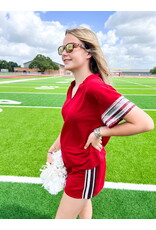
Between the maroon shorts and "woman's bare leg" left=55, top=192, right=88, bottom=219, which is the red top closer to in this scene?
the maroon shorts

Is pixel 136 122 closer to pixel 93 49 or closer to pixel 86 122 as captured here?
pixel 86 122

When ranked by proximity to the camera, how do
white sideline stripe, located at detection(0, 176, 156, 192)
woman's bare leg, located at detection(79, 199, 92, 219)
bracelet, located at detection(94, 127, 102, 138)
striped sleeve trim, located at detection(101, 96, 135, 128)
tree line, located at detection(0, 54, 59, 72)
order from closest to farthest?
striped sleeve trim, located at detection(101, 96, 135, 128) < bracelet, located at detection(94, 127, 102, 138) < woman's bare leg, located at detection(79, 199, 92, 219) < white sideline stripe, located at detection(0, 176, 156, 192) < tree line, located at detection(0, 54, 59, 72)

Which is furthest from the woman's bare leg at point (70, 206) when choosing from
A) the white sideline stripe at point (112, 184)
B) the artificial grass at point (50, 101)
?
the artificial grass at point (50, 101)

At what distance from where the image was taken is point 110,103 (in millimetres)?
1196

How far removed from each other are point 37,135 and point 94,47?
384 centimetres

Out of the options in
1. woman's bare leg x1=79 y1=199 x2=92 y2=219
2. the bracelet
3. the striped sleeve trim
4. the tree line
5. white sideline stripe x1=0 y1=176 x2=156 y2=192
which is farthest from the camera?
the tree line

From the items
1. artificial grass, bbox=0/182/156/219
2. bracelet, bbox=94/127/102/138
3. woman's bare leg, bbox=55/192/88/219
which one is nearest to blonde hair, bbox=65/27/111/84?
bracelet, bbox=94/127/102/138

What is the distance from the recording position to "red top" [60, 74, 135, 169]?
1.19 metres

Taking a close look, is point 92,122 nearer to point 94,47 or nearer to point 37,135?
point 94,47

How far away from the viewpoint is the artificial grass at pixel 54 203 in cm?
229

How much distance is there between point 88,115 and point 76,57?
0.44 m

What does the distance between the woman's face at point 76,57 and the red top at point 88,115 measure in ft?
0.48

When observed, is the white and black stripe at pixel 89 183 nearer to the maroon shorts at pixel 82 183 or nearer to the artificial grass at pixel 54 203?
the maroon shorts at pixel 82 183

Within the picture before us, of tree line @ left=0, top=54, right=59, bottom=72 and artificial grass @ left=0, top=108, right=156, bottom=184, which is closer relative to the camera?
artificial grass @ left=0, top=108, right=156, bottom=184
